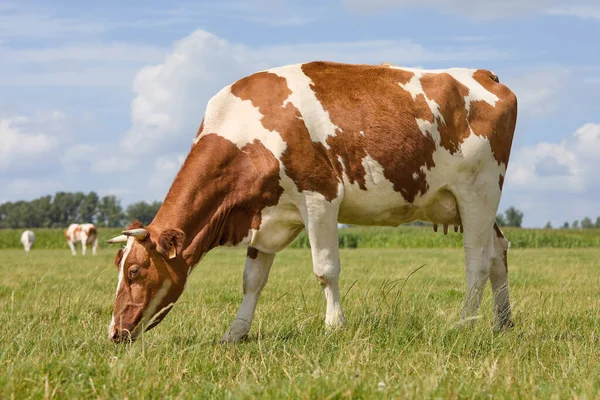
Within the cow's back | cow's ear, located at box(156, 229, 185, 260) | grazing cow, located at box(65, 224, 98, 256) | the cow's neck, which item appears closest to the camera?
cow's ear, located at box(156, 229, 185, 260)

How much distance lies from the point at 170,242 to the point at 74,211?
158 meters

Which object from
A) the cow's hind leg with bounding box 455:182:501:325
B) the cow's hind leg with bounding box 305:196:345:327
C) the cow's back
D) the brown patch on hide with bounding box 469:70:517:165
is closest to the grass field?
the cow's hind leg with bounding box 305:196:345:327

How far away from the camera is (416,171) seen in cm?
722

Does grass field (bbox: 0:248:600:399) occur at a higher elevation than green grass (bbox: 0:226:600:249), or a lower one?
lower

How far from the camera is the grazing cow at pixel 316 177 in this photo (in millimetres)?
6605

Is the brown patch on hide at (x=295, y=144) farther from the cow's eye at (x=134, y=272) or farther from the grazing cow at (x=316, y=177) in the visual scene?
the cow's eye at (x=134, y=272)

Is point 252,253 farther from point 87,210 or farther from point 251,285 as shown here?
point 87,210

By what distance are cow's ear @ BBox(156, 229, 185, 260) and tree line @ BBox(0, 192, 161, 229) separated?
485ft

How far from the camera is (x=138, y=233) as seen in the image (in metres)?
6.27

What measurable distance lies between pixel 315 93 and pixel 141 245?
2.18 m

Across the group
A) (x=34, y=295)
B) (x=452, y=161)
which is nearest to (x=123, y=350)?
(x=452, y=161)

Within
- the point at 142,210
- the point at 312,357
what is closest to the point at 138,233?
the point at 312,357

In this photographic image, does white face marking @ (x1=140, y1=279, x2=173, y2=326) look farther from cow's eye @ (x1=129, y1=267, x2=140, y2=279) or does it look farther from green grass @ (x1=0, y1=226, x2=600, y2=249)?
green grass @ (x1=0, y1=226, x2=600, y2=249)

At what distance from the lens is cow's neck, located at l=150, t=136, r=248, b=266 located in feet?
21.8
